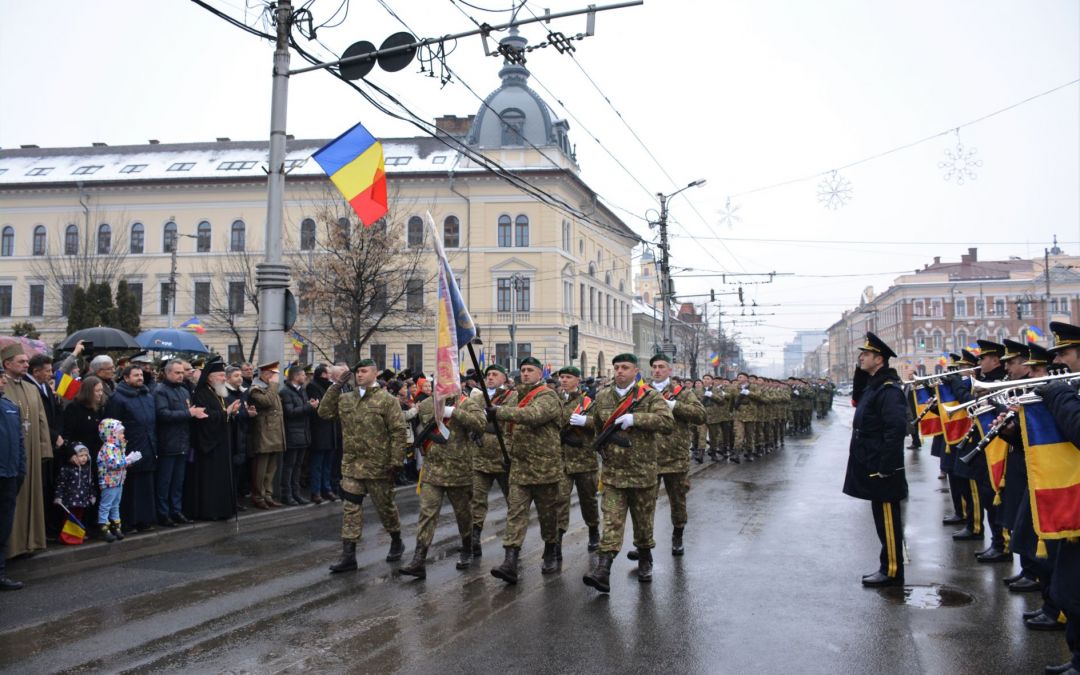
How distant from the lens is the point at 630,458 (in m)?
7.31

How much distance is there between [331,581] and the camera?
7.39m

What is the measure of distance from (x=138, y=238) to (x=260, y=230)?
26.7 feet

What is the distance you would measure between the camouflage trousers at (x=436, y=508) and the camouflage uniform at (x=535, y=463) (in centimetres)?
68

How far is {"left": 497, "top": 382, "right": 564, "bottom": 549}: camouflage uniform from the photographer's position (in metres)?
7.40

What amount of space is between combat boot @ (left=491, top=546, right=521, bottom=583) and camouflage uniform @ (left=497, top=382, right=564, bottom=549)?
3.1 inches

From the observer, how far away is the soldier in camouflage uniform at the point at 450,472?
294 inches

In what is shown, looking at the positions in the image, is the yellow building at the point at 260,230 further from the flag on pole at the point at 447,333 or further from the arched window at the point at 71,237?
the flag on pole at the point at 447,333

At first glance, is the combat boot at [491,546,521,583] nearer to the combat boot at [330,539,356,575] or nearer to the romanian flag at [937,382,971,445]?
the combat boot at [330,539,356,575]

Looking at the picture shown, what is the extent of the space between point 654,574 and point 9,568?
20.0ft

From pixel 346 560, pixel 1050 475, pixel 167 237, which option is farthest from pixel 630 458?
pixel 167 237

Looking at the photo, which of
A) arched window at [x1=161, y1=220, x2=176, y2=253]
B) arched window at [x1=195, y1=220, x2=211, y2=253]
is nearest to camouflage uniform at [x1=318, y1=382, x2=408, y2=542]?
arched window at [x1=195, y1=220, x2=211, y2=253]

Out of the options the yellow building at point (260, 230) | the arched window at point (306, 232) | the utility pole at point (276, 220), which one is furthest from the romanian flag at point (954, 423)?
the arched window at point (306, 232)

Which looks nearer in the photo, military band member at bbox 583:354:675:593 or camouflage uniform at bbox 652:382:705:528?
military band member at bbox 583:354:675:593

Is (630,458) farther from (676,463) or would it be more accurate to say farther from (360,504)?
(360,504)
